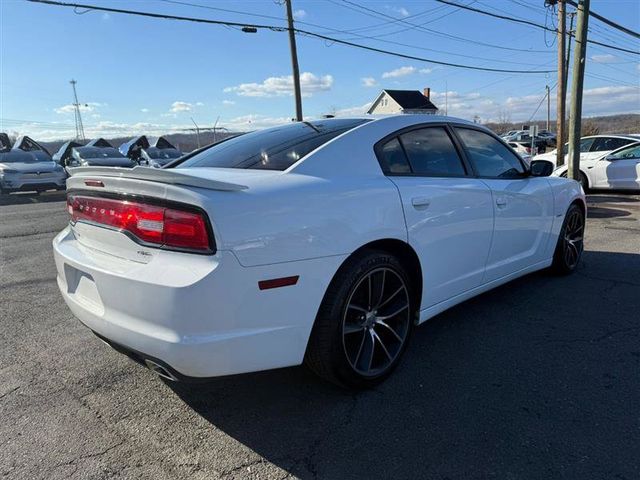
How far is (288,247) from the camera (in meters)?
2.28

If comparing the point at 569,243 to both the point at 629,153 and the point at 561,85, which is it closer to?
the point at 629,153

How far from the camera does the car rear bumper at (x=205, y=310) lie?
2098mm

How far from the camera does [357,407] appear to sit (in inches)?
104

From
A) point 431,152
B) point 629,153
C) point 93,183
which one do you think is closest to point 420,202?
point 431,152

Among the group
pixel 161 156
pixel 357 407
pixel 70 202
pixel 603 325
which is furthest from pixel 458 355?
pixel 161 156

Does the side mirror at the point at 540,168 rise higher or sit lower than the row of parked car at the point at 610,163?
higher

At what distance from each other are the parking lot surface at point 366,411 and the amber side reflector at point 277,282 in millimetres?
778

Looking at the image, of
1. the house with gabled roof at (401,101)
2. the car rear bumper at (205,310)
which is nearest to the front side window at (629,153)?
the car rear bumper at (205,310)

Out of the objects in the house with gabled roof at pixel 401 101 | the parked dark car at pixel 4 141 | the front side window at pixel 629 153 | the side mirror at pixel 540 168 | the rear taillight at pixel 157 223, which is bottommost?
the front side window at pixel 629 153

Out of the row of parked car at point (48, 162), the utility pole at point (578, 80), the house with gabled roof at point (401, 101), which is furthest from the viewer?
the house with gabled roof at point (401, 101)

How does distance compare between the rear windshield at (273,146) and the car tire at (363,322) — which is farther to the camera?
the rear windshield at (273,146)

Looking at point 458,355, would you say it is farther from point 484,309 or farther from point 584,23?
point 584,23

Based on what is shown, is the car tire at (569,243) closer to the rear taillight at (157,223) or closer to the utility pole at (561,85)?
the rear taillight at (157,223)

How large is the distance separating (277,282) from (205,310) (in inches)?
14.0
